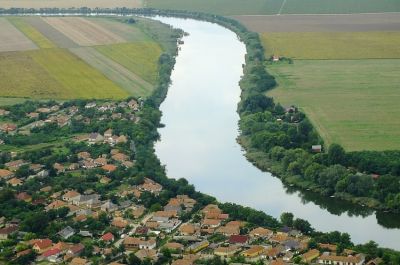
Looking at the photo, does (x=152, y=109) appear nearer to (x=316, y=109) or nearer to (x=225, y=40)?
(x=316, y=109)

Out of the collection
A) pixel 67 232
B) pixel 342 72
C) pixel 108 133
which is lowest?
pixel 67 232

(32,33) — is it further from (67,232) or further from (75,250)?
(75,250)

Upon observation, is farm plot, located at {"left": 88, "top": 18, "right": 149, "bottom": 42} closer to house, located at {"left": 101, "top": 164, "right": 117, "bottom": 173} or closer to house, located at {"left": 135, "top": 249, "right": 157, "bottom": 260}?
house, located at {"left": 101, "top": 164, "right": 117, "bottom": 173}

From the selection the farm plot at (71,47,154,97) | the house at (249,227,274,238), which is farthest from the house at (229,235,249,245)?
the farm plot at (71,47,154,97)

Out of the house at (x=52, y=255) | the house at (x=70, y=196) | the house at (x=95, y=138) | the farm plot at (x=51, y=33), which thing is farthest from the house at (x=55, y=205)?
the farm plot at (x=51, y=33)

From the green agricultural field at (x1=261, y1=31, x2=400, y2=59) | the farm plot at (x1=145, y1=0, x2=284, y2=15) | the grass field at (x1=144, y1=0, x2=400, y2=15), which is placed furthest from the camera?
the farm plot at (x1=145, y1=0, x2=284, y2=15)

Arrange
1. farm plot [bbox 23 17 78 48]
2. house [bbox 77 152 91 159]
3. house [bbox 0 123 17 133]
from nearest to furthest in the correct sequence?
house [bbox 77 152 91 159], house [bbox 0 123 17 133], farm plot [bbox 23 17 78 48]

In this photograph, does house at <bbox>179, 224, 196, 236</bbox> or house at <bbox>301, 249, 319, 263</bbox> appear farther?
house at <bbox>179, 224, 196, 236</bbox>

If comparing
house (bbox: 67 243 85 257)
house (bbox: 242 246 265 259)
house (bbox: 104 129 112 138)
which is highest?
house (bbox: 104 129 112 138)

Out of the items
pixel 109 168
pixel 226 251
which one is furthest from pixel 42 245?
pixel 109 168
